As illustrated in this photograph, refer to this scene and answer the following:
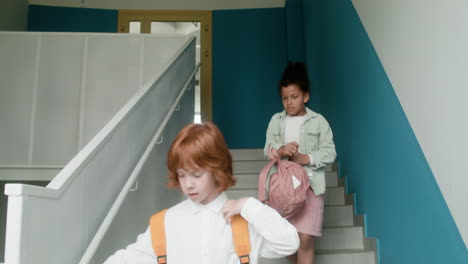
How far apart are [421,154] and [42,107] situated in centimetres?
337

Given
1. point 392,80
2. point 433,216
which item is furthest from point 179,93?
point 433,216

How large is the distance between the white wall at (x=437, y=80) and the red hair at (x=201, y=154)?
1015 millimetres

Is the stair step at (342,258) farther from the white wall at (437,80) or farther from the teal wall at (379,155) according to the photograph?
the white wall at (437,80)

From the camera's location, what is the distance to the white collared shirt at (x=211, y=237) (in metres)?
1.35

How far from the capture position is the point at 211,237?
4.58 feet

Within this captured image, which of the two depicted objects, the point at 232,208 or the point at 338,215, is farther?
the point at 338,215

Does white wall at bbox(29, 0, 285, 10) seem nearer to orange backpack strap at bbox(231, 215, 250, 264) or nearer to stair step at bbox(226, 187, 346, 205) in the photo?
stair step at bbox(226, 187, 346, 205)

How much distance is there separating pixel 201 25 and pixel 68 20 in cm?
177

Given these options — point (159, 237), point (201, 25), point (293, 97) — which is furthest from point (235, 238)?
point (201, 25)

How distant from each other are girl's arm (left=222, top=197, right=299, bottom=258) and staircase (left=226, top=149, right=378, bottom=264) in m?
1.41

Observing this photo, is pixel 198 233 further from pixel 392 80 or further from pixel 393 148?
pixel 392 80

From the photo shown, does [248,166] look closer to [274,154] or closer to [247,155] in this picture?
[247,155]

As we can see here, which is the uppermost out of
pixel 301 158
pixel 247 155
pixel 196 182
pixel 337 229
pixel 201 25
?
pixel 201 25

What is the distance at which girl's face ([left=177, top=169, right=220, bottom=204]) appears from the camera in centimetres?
137
